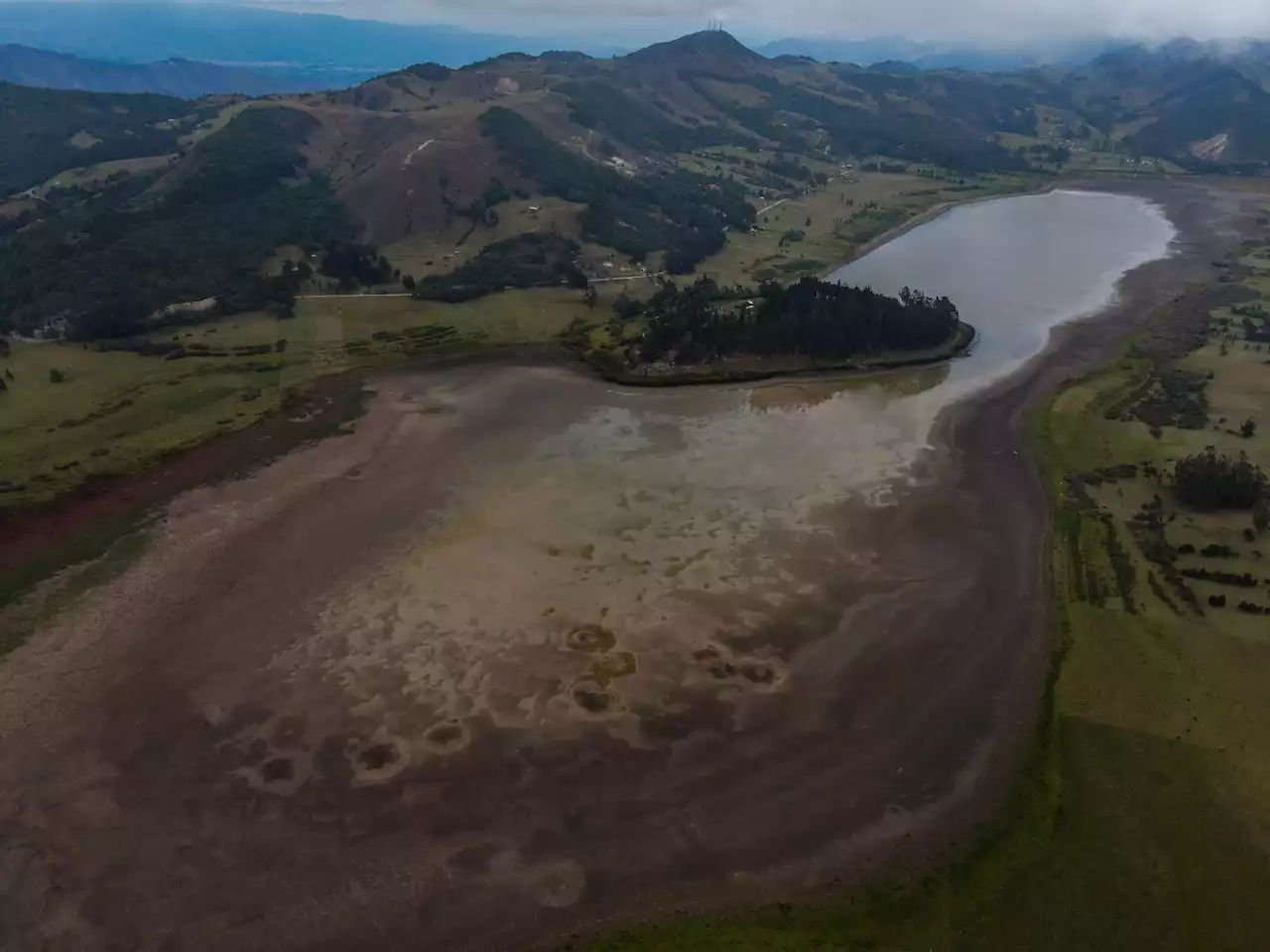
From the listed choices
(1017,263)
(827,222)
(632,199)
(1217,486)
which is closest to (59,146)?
(632,199)

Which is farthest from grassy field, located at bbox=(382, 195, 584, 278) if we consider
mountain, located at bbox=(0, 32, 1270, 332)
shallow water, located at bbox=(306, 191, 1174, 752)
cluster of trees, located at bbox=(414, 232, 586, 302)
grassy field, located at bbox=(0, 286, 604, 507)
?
shallow water, located at bbox=(306, 191, 1174, 752)

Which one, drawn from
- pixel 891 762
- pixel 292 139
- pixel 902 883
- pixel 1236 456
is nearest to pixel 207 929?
pixel 902 883

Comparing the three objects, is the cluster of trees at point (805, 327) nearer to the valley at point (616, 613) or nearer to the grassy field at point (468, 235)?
the valley at point (616, 613)

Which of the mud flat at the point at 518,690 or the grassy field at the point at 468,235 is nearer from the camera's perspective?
the mud flat at the point at 518,690

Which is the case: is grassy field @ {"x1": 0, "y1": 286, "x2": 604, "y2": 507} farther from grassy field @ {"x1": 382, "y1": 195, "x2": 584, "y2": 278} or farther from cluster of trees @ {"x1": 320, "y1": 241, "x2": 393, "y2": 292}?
grassy field @ {"x1": 382, "y1": 195, "x2": 584, "y2": 278}

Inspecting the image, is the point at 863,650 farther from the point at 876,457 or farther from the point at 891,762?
the point at 876,457

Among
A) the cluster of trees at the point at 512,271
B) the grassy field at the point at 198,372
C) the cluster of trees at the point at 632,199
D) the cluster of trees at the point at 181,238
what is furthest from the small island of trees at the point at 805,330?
the cluster of trees at the point at 181,238

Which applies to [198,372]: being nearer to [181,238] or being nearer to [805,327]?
[181,238]
